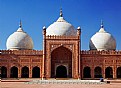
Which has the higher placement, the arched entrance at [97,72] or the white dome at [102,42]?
the white dome at [102,42]

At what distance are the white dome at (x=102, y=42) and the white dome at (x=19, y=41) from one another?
6.48m

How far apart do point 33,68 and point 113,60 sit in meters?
7.51

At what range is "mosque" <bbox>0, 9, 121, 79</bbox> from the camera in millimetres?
26422

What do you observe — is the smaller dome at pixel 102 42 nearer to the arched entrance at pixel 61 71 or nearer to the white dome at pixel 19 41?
the arched entrance at pixel 61 71

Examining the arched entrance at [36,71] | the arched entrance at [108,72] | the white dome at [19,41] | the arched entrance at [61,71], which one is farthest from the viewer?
the white dome at [19,41]

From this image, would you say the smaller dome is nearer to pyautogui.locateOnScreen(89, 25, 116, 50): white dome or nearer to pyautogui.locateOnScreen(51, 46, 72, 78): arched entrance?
pyautogui.locateOnScreen(89, 25, 116, 50): white dome

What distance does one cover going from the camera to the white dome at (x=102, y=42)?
30.0 meters

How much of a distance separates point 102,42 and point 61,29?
453 centimetres

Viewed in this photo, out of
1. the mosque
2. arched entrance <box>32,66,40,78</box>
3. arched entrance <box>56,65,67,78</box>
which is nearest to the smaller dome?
the mosque

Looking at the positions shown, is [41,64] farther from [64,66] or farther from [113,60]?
[113,60]

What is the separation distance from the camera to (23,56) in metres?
27.1

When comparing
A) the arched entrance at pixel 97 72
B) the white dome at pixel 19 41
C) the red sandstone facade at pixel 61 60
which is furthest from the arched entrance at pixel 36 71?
the arched entrance at pixel 97 72

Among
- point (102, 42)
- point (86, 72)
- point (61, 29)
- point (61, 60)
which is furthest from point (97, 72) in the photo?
point (61, 29)

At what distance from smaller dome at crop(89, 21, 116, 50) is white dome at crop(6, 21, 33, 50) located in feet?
21.3
